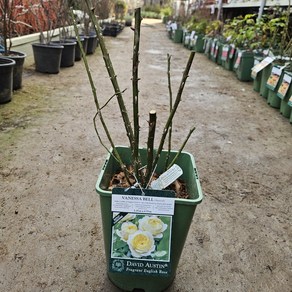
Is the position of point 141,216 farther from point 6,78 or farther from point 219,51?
point 219,51

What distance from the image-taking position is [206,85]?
4.53 m

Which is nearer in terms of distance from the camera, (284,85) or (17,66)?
(284,85)

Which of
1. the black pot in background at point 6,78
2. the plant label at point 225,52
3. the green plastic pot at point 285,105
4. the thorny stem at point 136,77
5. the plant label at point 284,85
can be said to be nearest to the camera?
the thorny stem at point 136,77

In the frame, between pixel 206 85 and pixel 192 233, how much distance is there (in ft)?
11.0

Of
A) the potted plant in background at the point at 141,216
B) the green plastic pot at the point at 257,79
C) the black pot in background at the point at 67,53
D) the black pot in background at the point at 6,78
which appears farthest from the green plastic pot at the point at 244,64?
the potted plant in background at the point at 141,216

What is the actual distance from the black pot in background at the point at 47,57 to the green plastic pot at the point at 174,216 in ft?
11.3

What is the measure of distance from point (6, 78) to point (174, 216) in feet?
8.27

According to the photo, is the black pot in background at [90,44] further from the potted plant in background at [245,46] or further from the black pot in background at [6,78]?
the black pot in background at [6,78]

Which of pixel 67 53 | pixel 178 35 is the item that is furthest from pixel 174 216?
pixel 178 35

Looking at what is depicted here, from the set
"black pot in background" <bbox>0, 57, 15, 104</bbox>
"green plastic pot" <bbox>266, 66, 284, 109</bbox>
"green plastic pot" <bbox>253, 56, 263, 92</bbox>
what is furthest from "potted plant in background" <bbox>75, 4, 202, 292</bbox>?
"green plastic pot" <bbox>253, 56, 263, 92</bbox>

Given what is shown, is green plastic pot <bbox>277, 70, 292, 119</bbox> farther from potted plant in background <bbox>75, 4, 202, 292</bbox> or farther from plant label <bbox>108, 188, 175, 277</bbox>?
plant label <bbox>108, 188, 175, 277</bbox>

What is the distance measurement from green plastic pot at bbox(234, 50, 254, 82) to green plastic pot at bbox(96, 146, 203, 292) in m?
3.76

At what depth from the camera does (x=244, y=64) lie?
4637 millimetres

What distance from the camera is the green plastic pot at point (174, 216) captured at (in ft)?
3.18
